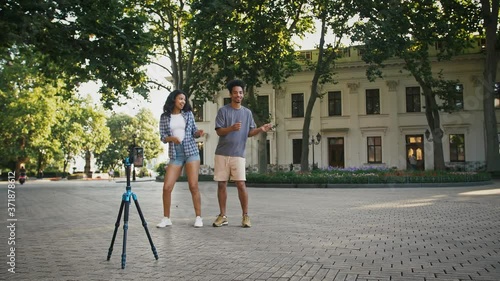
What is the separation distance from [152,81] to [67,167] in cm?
4626

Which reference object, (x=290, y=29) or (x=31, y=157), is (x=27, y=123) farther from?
(x=290, y=29)

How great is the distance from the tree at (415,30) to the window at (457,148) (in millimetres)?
9076

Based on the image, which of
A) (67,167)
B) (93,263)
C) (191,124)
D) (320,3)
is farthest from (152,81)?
(67,167)

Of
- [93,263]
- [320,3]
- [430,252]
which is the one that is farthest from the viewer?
[320,3]

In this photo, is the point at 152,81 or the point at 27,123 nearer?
the point at 152,81

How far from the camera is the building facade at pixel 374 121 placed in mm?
38562

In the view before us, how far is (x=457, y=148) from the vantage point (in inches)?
1521

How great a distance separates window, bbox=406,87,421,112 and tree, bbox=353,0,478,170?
9349 millimetres

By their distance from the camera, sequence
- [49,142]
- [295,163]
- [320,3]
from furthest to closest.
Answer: [49,142], [295,163], [320,3]

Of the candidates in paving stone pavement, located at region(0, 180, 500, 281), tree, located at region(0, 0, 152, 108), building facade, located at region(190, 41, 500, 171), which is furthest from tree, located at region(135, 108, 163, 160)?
paving stone pavement, located at region(0, 180, 500, 281)

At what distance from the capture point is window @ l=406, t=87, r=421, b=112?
40125 mm

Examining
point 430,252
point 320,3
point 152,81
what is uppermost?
point 320,3

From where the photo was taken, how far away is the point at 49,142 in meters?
50.2

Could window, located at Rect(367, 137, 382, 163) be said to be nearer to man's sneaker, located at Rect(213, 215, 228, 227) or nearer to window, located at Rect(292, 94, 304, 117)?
A: window, located at Rect(292, 94, 304, 117)
